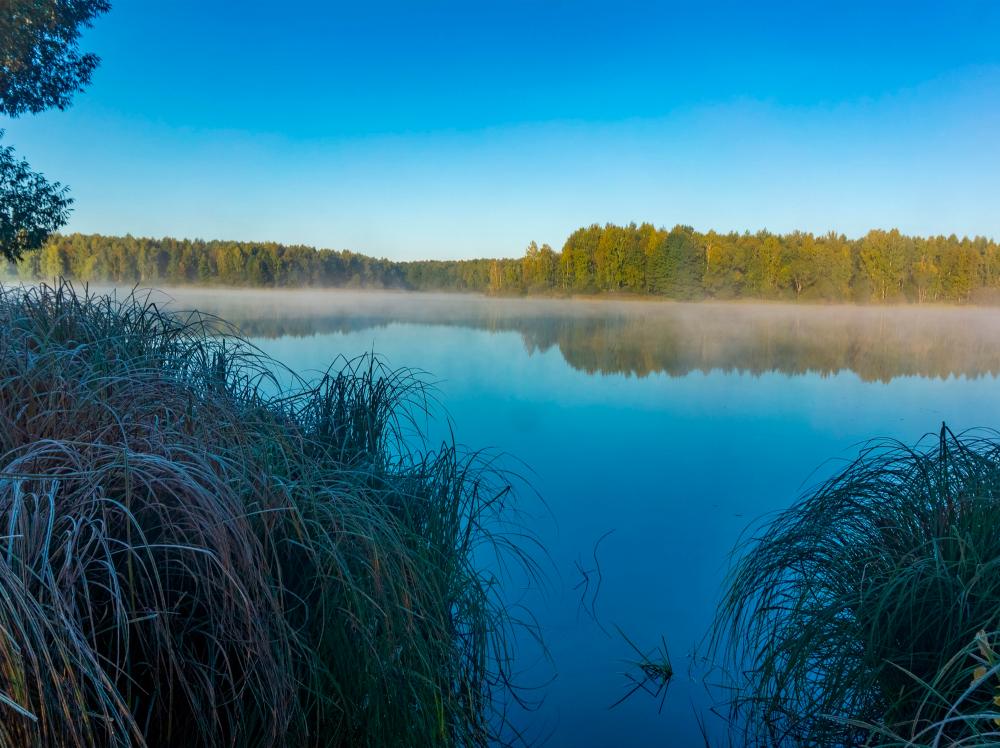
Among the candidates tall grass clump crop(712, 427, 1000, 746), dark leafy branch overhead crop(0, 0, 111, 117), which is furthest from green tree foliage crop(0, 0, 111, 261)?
tall grass clump crop(712, 427, 1000, 746)

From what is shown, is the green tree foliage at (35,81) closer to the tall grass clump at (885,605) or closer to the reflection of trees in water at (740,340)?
the reflection of trees in water at (740,340)

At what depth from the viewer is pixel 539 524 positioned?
15.0 ft

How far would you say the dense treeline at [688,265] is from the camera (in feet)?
94.8

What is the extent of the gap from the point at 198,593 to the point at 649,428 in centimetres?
675

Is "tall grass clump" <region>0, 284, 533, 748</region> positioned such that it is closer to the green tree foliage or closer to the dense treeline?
the green tree foliage

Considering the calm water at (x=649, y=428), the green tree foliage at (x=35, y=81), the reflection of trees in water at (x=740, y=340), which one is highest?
the green tree foliage at (x=35, y=81)

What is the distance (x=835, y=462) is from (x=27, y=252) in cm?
894

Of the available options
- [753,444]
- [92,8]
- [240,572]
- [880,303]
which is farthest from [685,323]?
[240,572]

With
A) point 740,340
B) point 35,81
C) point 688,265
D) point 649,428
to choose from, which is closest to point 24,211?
point 35,81

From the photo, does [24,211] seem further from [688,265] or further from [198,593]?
[688,265]

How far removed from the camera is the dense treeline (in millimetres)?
28906

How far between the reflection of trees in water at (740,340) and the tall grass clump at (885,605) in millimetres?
9415

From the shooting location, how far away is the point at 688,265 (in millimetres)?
32906

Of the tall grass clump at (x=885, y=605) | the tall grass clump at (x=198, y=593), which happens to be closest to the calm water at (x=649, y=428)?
the tall grass clump at (x=885, y=605)
